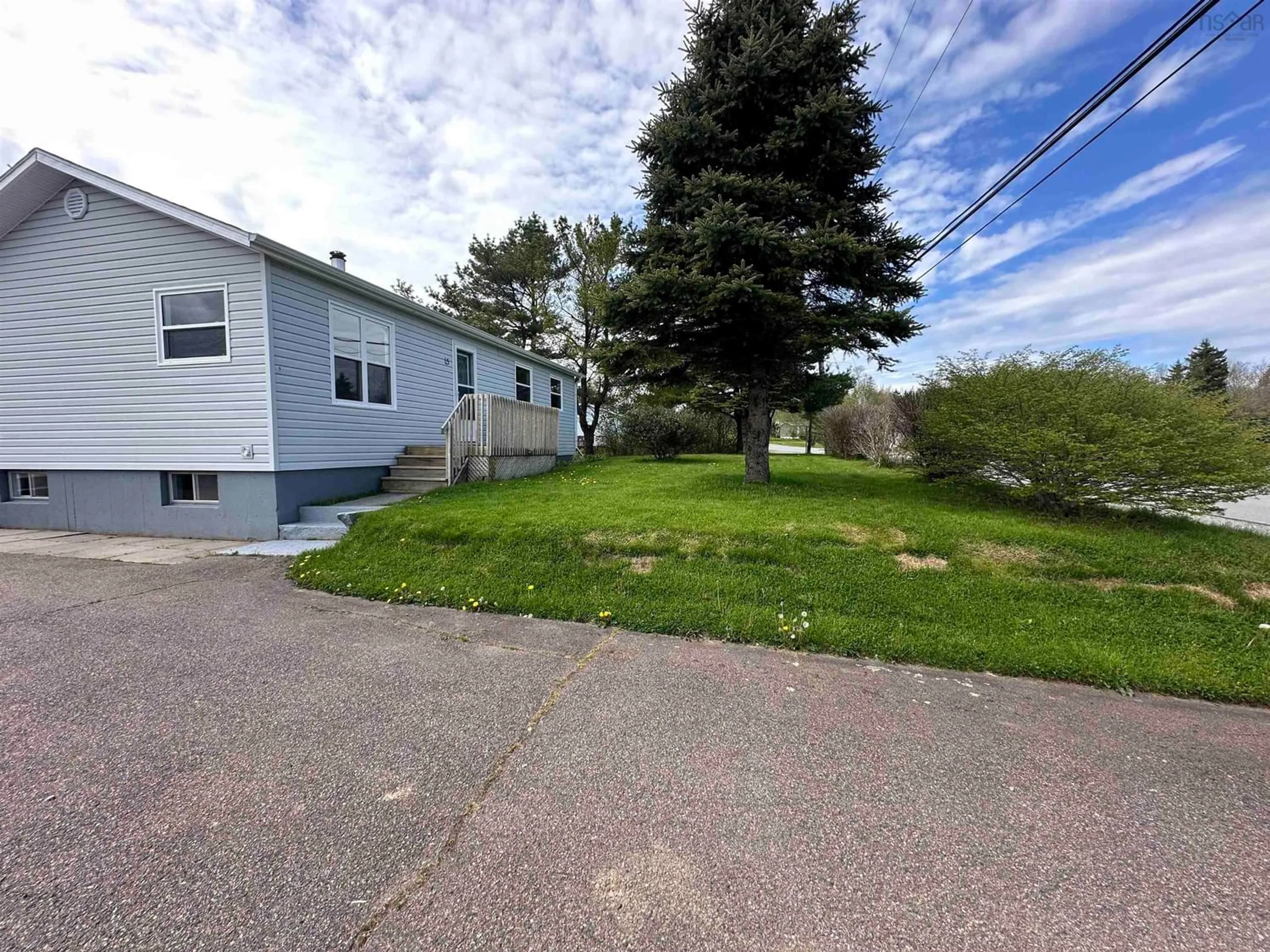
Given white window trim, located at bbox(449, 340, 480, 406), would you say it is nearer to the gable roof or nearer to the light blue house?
the light blue house

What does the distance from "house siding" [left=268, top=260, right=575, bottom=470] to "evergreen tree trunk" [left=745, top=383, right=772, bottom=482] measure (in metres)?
6.42

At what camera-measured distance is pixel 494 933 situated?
144 centimetres

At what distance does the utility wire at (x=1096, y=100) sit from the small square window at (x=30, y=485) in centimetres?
1478

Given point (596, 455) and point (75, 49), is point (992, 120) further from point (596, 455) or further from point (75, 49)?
point (596, 455)

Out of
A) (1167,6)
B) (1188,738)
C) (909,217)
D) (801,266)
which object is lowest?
(1188,738)

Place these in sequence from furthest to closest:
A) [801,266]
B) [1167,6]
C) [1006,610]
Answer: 1. [801,266]
2. [1167,6]
3. [1006,610]

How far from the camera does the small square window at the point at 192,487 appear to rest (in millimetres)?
7422

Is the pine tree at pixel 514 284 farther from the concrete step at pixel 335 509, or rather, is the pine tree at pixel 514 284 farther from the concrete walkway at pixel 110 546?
the concrete walkway at pixel 110 546

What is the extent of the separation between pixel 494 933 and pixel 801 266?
23.7 feet

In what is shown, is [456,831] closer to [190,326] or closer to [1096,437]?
[1096,437]

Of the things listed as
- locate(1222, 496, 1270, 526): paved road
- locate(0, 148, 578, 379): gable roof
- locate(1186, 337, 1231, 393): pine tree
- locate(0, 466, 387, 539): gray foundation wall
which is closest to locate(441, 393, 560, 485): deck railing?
locate(0, 466, 387, 539): gray foundation wall

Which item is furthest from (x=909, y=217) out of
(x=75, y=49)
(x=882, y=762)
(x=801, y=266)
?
(x=75, y=49)

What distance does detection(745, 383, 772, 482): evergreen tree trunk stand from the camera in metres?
7.92

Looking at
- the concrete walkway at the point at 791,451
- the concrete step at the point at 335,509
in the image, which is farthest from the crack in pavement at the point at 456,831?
the concrete walkway at the point at 791,451
